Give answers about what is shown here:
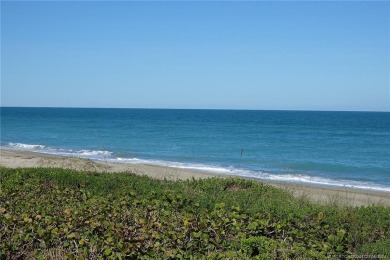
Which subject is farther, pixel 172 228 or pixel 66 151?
pixel 66 151

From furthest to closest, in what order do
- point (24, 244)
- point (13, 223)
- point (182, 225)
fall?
point (182, 225)
point (13, 223)
point (24, 244)

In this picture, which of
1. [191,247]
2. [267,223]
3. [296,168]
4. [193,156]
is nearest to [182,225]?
[191,247]

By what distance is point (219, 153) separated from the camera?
36.0m

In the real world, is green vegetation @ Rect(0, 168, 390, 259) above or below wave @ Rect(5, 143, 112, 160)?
above

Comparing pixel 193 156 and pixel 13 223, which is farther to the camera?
pixel 193 156

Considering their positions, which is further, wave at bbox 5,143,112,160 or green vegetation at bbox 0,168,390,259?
wave at bbox 5,143,112,160

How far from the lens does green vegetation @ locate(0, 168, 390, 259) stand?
18.5 ft

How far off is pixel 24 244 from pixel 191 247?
6.82 feet

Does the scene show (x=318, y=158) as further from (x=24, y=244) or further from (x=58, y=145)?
(x=24, y=244)

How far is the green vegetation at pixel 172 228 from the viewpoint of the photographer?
564 cm

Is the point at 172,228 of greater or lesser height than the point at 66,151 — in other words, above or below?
above

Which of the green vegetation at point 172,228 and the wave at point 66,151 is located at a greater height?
the green vegetation at point 172,228

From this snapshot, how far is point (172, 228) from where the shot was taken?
21.0 feet

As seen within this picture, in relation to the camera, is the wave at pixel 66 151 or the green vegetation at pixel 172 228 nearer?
the green vegetation at pixel 172 228
